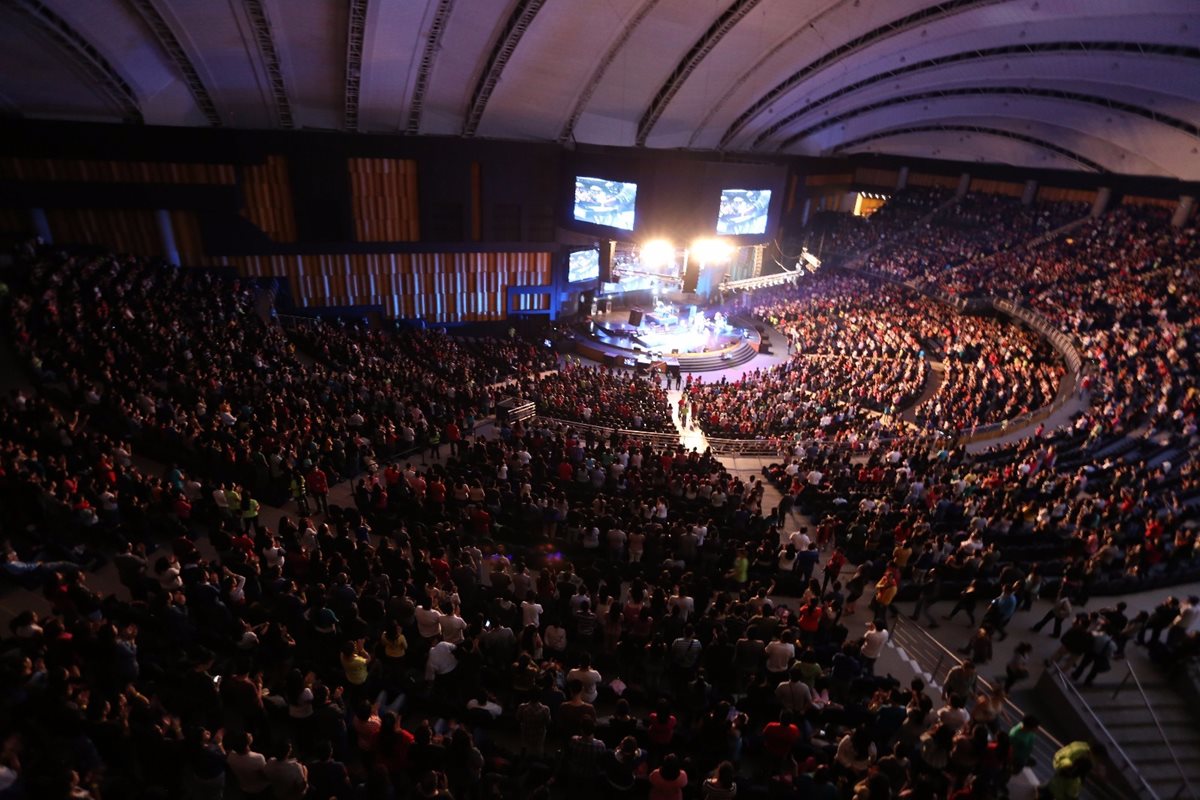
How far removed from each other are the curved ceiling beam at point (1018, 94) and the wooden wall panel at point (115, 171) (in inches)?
1236

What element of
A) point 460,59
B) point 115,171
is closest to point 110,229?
point 115,171

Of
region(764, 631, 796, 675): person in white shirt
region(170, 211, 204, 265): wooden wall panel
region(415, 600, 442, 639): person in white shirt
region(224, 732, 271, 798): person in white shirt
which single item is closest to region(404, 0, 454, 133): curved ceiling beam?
region(170, 211, 204, 265): wooden wall panel

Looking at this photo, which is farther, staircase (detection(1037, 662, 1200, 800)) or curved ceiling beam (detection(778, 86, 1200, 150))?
curved ceiling beam (detection(778, 86, 1200, 150))

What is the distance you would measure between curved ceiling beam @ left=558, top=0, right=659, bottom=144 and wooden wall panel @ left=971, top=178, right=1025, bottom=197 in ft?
96.4

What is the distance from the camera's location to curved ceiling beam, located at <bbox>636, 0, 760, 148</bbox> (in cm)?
2133

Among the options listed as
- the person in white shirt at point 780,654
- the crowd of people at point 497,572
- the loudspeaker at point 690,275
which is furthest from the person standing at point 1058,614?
the loudspeaker at point 690,275

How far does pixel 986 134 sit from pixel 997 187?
13.4 ft

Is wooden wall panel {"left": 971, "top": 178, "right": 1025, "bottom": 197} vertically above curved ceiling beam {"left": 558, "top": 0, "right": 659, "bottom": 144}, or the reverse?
curved ceiling beam {"left": 558, "top": 0, "right": 659, "bottom": 144}

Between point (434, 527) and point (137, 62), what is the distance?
19525mm

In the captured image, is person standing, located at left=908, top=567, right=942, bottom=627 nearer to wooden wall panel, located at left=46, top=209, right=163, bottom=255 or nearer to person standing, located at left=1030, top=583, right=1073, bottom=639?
person standing, located at left=1030, top=583, right=1073, bottom=639

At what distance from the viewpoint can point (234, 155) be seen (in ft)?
76.2

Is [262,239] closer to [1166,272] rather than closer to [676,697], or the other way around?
[676,697]

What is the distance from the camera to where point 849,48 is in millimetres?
25375

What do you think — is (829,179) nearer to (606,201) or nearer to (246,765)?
(606,201)
